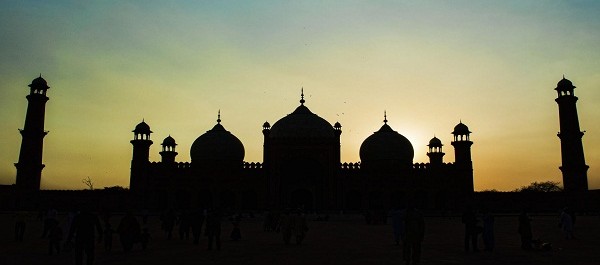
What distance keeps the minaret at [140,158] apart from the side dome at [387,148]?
18.1 m

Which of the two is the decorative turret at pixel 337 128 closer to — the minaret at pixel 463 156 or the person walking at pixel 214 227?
the minaret at pixel 463 156

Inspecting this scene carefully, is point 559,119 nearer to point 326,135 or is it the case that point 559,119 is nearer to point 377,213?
point 326,135

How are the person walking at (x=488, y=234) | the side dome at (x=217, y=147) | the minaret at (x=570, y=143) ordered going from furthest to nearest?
the side dome at (x=217, y=147), the minaret at (x=570, y=143), the person walking at (x=488, y=234)

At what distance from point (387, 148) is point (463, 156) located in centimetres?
613

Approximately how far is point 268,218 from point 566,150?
95.4 ft

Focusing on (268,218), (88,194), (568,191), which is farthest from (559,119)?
(88,194)

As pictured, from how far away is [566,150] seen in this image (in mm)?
39344

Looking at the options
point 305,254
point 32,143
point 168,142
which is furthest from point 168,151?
point 305,254

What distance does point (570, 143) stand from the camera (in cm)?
3928

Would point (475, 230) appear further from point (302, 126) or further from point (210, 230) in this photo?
point (302, 126)

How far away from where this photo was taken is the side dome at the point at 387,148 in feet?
143

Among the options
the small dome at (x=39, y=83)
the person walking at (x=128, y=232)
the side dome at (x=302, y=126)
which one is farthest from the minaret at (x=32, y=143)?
the person walking at (x=128, y=232)

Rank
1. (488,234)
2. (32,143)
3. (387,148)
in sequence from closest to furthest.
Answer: (488,234)
(32,143)
(387,148)

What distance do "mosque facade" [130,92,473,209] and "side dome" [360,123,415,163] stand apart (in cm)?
181
